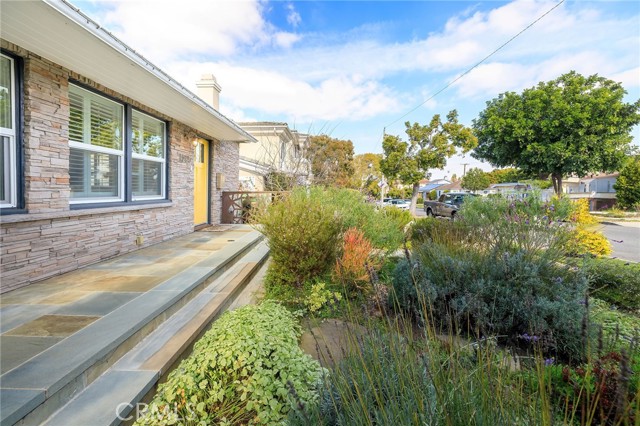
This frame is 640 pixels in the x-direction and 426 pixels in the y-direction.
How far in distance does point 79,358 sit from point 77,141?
3.52 m

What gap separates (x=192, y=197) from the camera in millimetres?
7727

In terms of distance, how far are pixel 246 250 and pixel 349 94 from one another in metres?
10.3

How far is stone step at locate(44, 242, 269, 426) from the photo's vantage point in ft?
5.90

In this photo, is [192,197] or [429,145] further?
[429,145]

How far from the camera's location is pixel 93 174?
4.71 m

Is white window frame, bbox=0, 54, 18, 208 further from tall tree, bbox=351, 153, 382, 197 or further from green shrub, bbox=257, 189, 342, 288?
tall tree, bbox=351, 153, 382, 197

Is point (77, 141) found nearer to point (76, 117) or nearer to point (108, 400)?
point (76, 117)

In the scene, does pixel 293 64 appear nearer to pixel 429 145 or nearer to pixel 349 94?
pixel 349 94

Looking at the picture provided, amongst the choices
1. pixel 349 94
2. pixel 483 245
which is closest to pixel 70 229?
pixel 483 245

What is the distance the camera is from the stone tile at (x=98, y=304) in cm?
281

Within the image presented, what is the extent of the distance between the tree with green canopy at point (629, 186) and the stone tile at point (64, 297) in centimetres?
3018

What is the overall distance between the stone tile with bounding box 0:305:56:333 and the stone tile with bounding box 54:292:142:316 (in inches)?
5.4

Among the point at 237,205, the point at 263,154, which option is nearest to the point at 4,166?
the point at 237,205

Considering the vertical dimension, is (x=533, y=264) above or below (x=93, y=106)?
below
